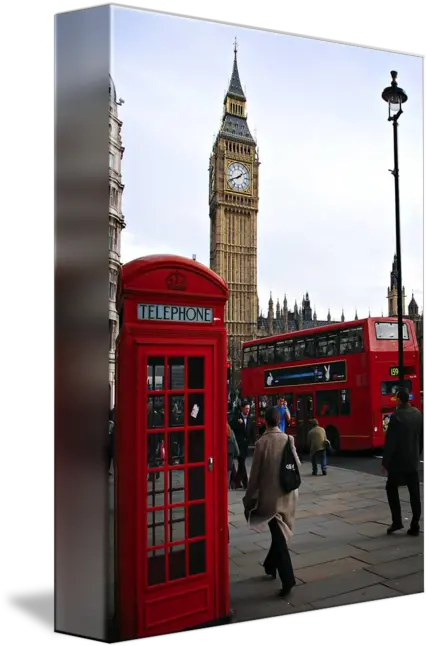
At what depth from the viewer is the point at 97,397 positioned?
272cm

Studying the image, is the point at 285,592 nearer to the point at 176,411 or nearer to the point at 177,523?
the point at 177,523

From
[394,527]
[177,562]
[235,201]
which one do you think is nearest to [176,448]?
[177,562]

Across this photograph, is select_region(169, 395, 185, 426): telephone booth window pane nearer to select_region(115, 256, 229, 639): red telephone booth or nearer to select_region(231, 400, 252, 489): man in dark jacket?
select_region(115, 256, 229, 639): red telephone booth

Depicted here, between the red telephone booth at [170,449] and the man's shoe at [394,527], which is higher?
the red telephone booth at [170,449]

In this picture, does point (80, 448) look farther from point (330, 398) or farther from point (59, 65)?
point (330, 398)

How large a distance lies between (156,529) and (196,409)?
2.44 ft

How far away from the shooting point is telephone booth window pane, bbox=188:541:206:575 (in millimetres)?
2689

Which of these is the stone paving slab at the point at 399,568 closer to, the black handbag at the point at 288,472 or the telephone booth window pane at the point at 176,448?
the black handbag at the point at 288,472

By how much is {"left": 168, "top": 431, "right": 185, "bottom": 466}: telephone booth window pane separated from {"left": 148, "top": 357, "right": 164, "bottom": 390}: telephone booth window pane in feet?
0.99

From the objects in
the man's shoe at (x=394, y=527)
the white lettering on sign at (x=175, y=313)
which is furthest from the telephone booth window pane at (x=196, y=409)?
the man's shoe at (x=394, y=527)

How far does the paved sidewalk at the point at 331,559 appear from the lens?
3.07 m

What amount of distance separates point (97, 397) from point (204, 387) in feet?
2.19

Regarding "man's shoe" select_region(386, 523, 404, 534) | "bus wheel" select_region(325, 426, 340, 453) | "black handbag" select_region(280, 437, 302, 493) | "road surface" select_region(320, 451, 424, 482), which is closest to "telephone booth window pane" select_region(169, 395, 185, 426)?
"black handbag" select_region(280, 437, 302, 493)

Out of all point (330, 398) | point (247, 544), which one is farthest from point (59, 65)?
point (330, 398)
